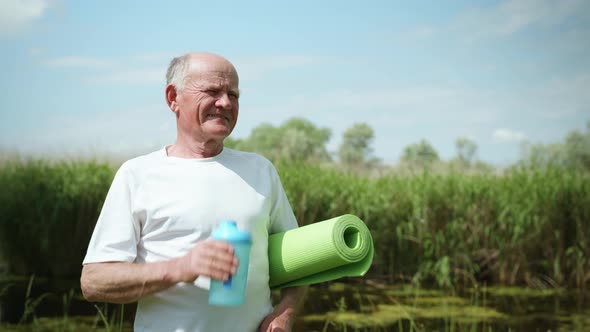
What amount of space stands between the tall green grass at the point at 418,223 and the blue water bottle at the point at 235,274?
14.0 feet

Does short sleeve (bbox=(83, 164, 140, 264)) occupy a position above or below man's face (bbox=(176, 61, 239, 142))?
below

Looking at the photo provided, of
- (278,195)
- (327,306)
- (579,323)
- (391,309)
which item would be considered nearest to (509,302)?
(579,323)

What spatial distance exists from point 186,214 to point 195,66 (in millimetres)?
388

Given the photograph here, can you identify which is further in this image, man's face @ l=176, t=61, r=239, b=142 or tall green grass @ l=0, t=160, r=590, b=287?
tall green grass @ l=0, t=160, r=590, b=287

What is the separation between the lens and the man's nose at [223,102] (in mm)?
1395

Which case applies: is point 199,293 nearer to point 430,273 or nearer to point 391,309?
point 391,309

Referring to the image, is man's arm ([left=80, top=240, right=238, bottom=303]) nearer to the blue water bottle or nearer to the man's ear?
the blue water bottle

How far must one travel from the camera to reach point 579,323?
4.54 metres

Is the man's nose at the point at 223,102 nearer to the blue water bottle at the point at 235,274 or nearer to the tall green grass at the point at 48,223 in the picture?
the blue water bottle at the point at 235,274

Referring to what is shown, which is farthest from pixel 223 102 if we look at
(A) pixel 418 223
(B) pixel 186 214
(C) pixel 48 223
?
(C) pixel 48 223

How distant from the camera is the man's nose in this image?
4.58ft

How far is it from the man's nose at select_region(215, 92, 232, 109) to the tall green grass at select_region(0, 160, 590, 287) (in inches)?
159

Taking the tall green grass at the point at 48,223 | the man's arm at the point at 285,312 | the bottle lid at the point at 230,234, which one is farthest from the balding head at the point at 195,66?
the tall green grass at the point at 48,223

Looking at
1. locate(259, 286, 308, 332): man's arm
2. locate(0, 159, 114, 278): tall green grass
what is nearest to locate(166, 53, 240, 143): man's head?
locate(259, 286, 308, 332): man's arm
